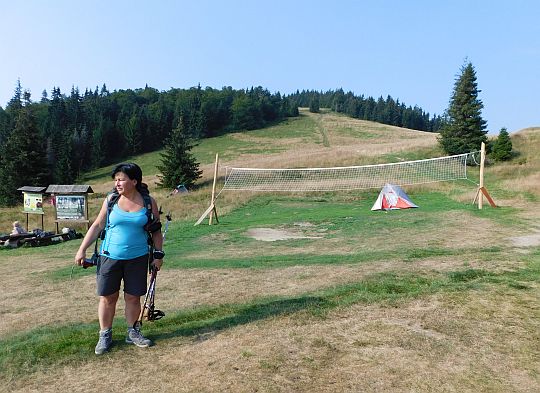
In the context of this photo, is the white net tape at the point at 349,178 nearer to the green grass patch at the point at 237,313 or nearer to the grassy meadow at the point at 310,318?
the grassy meadow at the point at 310,318

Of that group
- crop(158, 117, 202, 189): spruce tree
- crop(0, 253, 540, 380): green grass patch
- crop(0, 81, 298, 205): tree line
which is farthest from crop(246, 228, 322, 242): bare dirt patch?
crop(0, 81, 298, 205): tree line

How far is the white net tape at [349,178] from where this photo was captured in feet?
81.8

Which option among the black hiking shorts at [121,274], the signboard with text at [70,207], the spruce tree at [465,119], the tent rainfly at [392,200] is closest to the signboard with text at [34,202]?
the signboard with text at [70,207]

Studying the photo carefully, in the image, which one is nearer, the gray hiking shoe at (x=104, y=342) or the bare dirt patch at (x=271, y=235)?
the gray hiking shoe at (x=104, y=342)

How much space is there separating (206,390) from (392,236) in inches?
319

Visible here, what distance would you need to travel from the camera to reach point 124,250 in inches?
156

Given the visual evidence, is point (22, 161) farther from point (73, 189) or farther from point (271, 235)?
point (271, 235)

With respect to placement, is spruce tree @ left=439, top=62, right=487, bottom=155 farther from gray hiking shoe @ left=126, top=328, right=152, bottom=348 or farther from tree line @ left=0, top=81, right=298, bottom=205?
tree line @ left=0, top=81, right=298, bottom=205

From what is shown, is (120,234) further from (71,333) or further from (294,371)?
(294,371)

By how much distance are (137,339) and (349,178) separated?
2376 cm

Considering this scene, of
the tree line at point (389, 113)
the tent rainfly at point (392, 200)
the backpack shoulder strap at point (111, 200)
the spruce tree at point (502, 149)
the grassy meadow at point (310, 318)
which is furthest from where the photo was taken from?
the tree line at point (389, 113)

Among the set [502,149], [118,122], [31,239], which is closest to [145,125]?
[118,122]

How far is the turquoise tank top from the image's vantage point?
156 inches

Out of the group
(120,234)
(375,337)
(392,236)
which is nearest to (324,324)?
(375,337)
